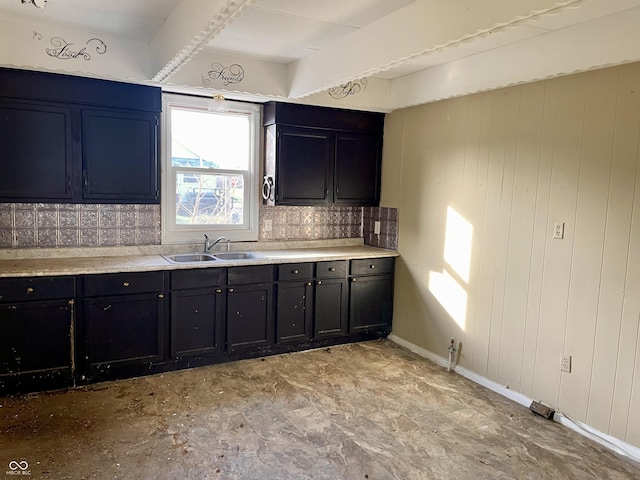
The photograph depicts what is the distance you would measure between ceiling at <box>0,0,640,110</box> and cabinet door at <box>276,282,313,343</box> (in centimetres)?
156

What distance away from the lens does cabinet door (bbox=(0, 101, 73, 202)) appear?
3307mm

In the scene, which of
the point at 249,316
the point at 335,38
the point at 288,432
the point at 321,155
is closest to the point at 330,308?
the point at 249,316

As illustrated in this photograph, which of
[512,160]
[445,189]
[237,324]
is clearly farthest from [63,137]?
[512,160]

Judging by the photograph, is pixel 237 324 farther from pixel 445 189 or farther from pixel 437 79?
pixel 437 79

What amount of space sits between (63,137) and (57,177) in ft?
0.92

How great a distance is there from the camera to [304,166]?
14.4 ft

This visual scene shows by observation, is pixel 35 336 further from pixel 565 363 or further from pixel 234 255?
pixel 565 363

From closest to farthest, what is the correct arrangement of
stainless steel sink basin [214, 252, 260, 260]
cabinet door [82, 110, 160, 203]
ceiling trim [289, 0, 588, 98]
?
ceiling trim [289, 0, 588, 98], cabinet door [82, 110, 160, 203], stainless steel sink basin [214, 252, 260, 260]

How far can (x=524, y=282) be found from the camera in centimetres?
342

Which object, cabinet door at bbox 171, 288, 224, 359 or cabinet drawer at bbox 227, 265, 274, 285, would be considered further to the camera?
cabinet drawer at bbox 227, 265, 274, 285

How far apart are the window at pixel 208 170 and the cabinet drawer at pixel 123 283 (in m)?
0.63

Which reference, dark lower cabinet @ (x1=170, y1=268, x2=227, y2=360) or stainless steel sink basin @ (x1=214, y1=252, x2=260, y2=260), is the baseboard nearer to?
stainless steel sink basin @ (x1=214, y1=252, x2=260, y2=260)

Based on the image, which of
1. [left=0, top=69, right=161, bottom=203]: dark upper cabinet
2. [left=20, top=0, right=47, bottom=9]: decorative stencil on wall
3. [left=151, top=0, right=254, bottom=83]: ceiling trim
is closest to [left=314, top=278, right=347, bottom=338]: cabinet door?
[left=0, top=69, right=161, bottom=203]: dark upper cabinet

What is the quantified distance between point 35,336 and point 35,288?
321mm
